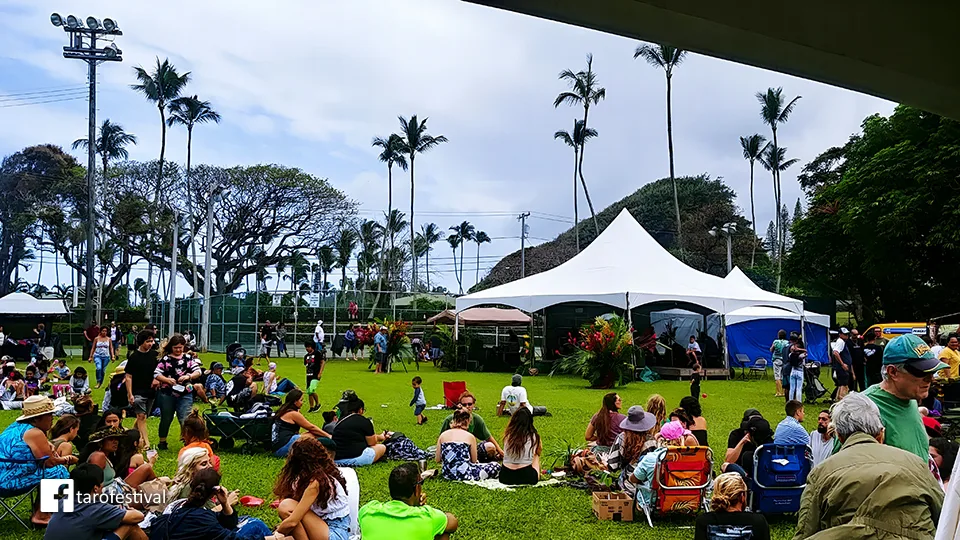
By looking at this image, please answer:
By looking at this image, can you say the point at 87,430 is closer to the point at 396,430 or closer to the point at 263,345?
the point at 396,430

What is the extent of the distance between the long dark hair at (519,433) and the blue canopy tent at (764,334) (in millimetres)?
18196

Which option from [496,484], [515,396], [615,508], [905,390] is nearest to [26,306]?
[515,396]

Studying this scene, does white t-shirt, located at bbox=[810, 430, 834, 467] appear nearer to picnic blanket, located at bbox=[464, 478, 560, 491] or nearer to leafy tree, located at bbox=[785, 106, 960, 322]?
picnic blanket, located at bbox=[464, 478, 560, 491]

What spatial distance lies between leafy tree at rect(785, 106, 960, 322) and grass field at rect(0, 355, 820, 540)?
8.64 meters

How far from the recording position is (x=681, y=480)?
20.2 ft

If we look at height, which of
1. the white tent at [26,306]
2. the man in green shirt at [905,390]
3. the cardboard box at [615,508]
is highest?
the white tent at [26,306]

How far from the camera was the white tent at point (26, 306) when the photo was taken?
29328mm

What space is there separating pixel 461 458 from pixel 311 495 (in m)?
3.25

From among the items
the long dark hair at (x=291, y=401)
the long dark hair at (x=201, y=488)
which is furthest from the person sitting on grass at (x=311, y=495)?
the long dark hair at (x=291, y=401)

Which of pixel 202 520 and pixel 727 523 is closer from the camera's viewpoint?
pixel 202 520

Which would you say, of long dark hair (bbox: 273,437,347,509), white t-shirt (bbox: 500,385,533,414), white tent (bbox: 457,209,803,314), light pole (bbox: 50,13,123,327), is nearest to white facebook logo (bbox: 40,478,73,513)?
long dark hair (bbox: 273,437,347,509)

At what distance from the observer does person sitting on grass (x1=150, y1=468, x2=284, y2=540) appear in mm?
4348

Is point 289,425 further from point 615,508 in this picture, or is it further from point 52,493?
→ point 615,508

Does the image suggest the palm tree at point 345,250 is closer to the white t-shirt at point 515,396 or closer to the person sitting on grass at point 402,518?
the white t-shirt at point 515,396
